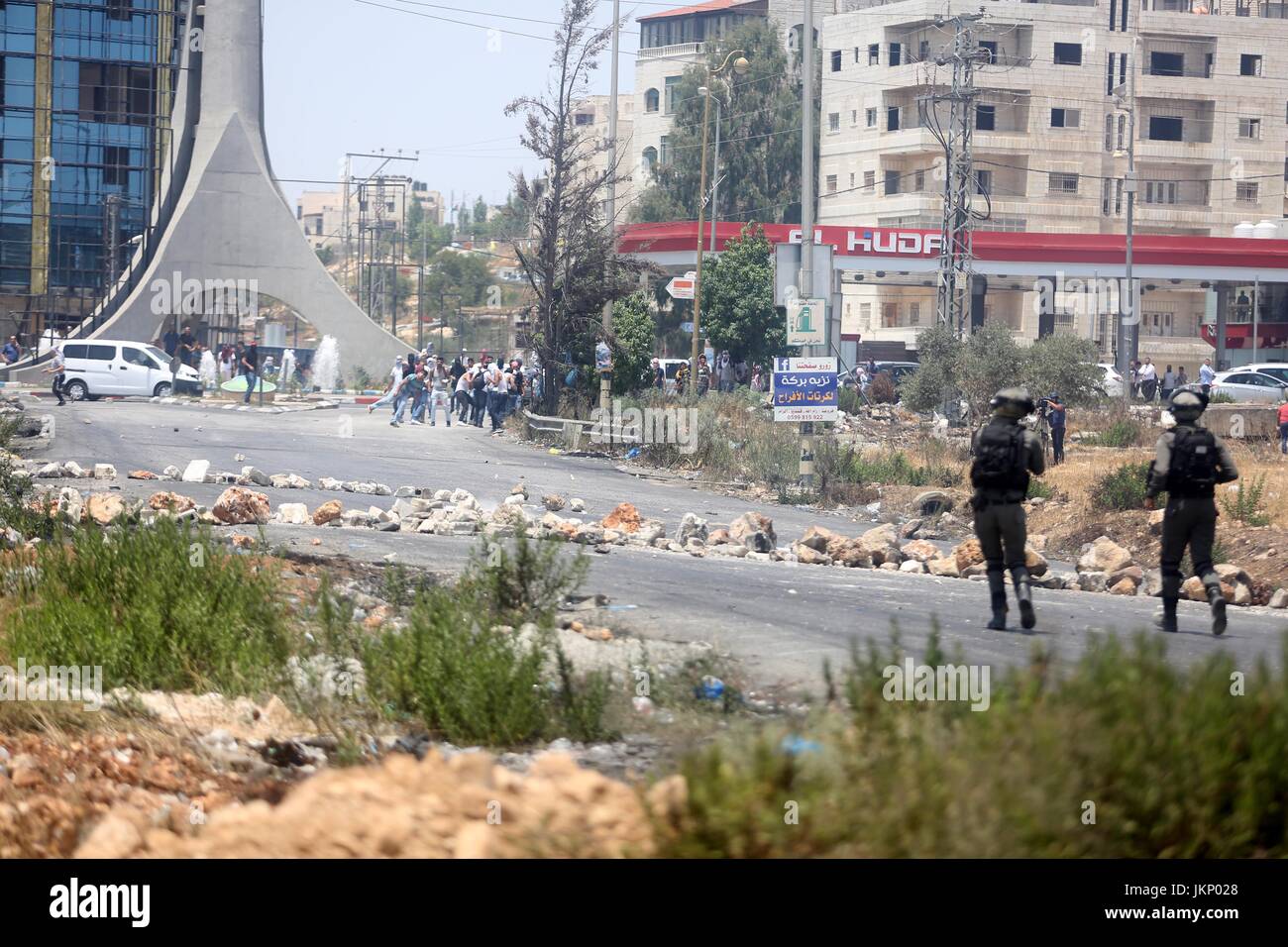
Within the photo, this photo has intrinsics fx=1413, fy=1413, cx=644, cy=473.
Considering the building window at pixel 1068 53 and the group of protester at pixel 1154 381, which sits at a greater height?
the building window at pixel 1068 53

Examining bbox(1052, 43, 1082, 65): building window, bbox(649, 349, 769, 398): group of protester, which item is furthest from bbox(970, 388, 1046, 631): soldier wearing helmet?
bbox(1052, 43, 1082, 65): building window

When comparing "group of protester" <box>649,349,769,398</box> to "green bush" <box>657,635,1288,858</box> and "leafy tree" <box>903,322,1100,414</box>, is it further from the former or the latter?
"green bush" <box>657,635,1288,858</box>

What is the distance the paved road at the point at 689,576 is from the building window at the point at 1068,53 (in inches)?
2045

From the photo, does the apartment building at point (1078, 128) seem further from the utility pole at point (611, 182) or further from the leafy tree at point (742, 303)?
the utility pole at point (611, 182)

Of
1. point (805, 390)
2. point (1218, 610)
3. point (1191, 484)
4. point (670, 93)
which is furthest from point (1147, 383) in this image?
point (670, 93)

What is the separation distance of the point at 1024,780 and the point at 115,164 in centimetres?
6909

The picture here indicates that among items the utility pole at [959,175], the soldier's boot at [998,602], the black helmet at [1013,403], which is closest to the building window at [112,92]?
the utility pole at [959,175]

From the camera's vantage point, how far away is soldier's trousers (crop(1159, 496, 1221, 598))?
34.9 ft

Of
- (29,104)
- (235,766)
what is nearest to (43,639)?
(235,766)

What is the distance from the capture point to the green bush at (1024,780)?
4645 mm

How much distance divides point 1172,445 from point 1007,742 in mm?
6277

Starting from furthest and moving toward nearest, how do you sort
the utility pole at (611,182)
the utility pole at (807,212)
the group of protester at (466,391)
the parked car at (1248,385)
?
the parked car at (1248,385), the group of protester at (466,391), the utility pole at (611,182), the utility pole at (807,212)

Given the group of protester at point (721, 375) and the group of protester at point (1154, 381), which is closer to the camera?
the group of protester at point (721, 375)
